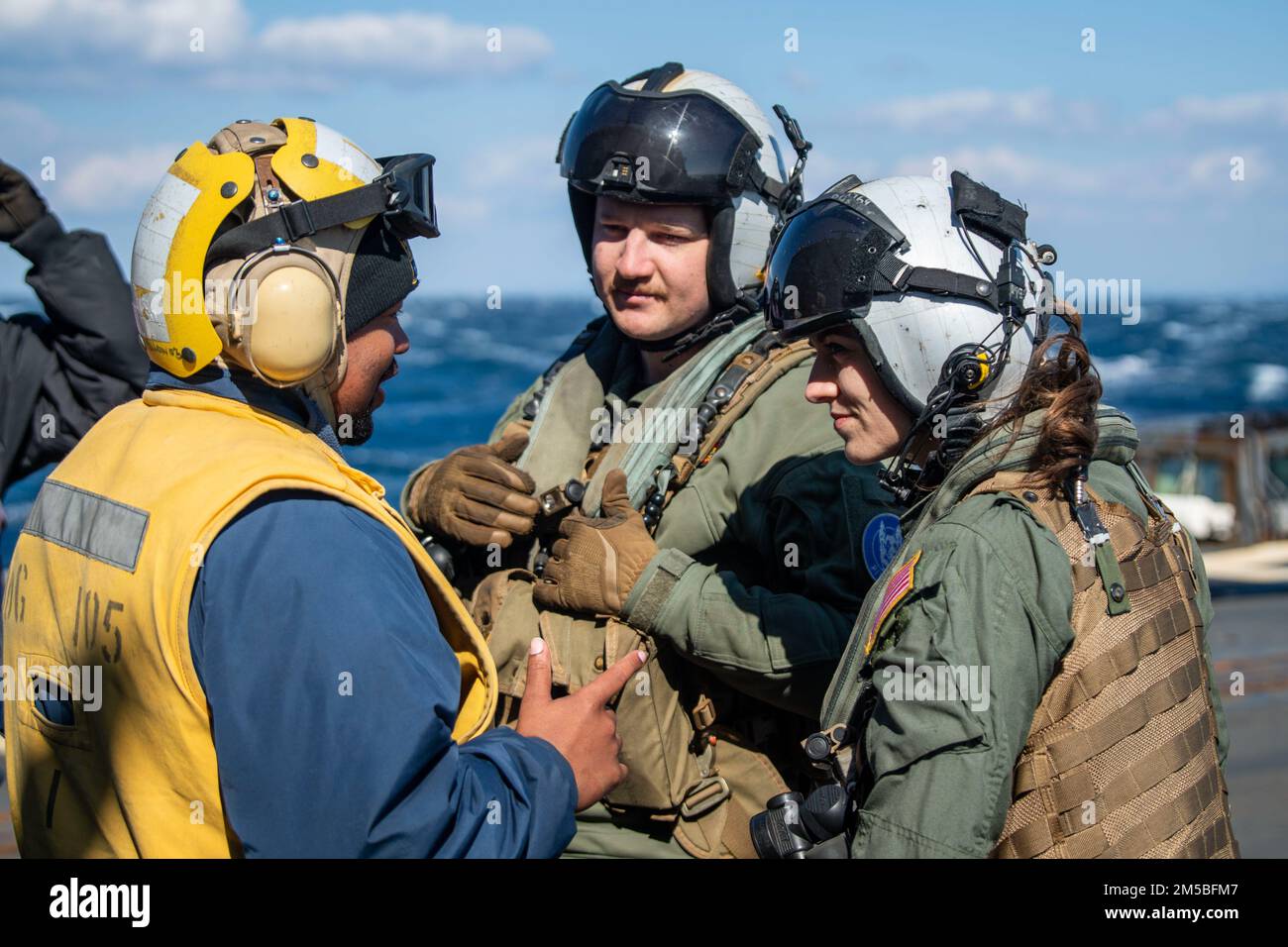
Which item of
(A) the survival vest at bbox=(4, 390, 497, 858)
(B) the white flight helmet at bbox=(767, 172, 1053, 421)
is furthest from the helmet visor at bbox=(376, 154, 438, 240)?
(B) the white flight helmet at bbox=(767, 172, 1053, 421)

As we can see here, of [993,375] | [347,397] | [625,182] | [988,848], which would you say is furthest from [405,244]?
[988,848]

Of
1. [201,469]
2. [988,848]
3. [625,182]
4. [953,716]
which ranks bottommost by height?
[988,848]

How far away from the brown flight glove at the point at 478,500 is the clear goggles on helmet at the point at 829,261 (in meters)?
1.00

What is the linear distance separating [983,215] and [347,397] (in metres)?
1.27

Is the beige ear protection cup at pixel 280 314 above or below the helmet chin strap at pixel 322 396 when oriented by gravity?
above

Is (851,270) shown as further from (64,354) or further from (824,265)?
(64,354)

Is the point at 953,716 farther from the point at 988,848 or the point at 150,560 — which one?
the point at 150,560

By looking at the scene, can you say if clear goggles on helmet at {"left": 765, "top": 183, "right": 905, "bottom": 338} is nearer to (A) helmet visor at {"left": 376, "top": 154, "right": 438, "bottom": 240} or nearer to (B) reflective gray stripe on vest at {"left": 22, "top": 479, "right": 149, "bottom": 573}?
(A) helmet visor at {"left": 376, "top": 154, "right": 438, "bottom": 240}

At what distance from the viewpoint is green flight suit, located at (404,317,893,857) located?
286 centimetres

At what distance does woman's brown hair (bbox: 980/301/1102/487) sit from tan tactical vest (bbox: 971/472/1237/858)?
51mm

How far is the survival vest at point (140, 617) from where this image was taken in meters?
1.94

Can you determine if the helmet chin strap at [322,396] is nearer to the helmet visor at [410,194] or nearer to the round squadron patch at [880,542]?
the helmet visor at [410,194]

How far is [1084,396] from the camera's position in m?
2.20

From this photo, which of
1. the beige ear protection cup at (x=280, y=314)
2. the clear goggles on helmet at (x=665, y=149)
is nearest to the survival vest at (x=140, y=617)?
the beige ear protection cup at (x=280, y=314)
